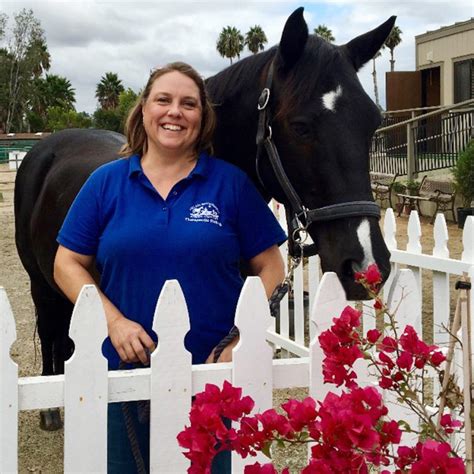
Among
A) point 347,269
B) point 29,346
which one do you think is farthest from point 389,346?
point 29,346

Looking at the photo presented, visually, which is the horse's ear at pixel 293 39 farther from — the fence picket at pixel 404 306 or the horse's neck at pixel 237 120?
the fence picket at pixel 404 306

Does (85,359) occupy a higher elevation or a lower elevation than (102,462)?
higher

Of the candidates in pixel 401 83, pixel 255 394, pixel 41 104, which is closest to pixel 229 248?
pixel 255 394

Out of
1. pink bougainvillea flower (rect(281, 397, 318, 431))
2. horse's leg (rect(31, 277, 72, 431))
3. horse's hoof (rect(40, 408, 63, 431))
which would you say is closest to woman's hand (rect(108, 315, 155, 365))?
pink bougainvillea flower (rect(281, 397, 318, 431))

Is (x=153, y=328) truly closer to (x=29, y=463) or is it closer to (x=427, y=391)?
(x=29, y=463)

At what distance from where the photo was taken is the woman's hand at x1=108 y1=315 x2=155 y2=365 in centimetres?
202

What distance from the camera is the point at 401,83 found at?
21.8m

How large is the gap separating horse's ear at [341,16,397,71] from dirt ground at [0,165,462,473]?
7.02 feet

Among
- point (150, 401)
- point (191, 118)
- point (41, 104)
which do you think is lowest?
point (150, 401)

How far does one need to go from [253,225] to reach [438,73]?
20857 millimetres

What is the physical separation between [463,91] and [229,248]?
19.0 m

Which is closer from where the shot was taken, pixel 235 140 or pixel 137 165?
pixel 137 165

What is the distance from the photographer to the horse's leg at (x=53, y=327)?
4434 millimetres

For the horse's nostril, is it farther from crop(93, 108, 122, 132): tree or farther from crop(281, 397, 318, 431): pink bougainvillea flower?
crop(93, 108, 122, 132): tree
